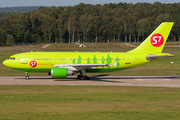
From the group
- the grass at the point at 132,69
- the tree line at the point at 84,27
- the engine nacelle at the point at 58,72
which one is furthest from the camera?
the tree line at the point at 84,27

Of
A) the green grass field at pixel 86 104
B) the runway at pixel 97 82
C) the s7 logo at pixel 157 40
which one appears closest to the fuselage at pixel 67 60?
the runway at pixel 97 82

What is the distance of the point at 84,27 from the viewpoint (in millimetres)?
165125

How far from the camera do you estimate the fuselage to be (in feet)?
119

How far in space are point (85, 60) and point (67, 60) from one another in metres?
2.62

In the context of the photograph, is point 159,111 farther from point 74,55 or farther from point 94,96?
point 74,55

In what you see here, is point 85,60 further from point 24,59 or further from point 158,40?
point 158,40

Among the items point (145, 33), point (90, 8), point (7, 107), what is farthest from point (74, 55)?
point (90, 8)

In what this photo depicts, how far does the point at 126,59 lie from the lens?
3809 centimetres

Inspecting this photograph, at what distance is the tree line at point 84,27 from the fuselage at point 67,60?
368 feet

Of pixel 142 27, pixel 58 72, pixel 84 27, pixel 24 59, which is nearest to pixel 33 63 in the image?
pixel 24 59

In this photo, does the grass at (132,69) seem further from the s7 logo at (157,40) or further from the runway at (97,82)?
the s7 logo at (157,40)

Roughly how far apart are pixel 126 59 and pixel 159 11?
164843 millimetres

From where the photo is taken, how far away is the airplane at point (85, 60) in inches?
1423

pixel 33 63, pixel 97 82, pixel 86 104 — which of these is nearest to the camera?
pixel 86 104
